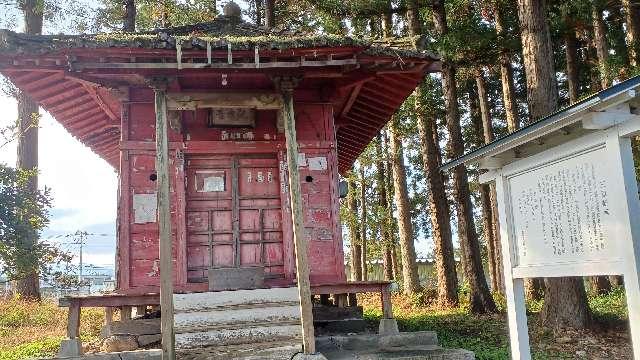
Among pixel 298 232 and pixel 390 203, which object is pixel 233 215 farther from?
pixel 390 203

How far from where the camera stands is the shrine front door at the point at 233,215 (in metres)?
9.27

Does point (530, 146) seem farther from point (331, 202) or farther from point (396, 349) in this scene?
point (331, 202)

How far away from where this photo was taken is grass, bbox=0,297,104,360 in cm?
1075

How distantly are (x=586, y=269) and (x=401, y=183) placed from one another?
48.6 ft

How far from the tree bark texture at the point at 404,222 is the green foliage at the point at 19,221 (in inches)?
438

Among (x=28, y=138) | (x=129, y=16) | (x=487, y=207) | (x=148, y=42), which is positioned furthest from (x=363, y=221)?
(x=148, y=42)

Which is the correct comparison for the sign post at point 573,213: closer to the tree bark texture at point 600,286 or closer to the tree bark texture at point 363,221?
the tree bark texture at point 600,286

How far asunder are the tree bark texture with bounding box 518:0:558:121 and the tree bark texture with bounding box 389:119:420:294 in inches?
312

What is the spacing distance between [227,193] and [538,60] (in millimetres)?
6476

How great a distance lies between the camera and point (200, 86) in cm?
900

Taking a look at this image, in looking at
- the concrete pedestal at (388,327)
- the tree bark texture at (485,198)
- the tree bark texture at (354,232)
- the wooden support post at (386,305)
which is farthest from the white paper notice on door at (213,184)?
the tree bark texture at (354,232)

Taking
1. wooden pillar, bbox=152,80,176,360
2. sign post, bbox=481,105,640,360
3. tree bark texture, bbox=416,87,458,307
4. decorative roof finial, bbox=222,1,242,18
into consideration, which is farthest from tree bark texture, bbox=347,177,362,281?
sign post, bbox=481,105,640,360

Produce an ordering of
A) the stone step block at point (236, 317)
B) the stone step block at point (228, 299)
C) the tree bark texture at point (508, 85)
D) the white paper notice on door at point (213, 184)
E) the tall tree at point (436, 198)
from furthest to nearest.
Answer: the tree bark texture at point (508, 85) < the tall tree at point (436, 198) < the white paper notice on door at point (213, 184) < the stone step block at point (228, 299) < the stone step block at point (236, 317)

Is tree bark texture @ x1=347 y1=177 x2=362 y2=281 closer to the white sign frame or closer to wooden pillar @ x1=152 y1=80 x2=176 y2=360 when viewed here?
wooden pillar @ x1=152 y1=80 x2=176 y2=360
